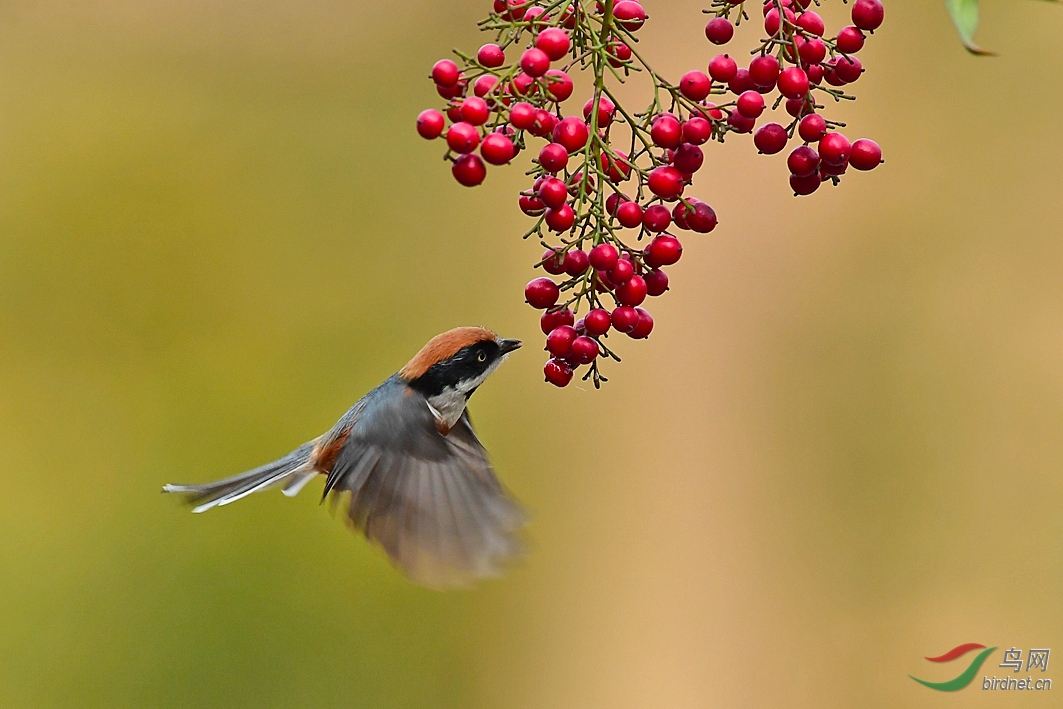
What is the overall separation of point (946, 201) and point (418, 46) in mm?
3290

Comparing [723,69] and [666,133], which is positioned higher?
[723,69]

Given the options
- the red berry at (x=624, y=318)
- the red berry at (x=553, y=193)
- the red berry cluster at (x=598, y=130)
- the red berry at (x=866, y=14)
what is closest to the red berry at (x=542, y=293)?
the red berry cluster at (x=598, y=130)

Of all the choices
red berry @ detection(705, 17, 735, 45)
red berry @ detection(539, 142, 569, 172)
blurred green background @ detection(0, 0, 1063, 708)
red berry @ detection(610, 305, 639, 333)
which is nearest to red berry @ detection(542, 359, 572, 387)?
red berry @ detection(610, 305, 639, 333)

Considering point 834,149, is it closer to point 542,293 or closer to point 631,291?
point 631,291

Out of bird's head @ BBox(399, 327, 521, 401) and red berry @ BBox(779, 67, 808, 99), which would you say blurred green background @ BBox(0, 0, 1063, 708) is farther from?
red berry @ BBox(779, 67, 808, 99)

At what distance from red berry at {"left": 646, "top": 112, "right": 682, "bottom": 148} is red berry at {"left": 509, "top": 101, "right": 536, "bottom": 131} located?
0.70ft

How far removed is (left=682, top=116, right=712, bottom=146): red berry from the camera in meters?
1.54

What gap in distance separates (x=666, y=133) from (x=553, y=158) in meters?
0.21

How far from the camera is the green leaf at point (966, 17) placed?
47.2 inches

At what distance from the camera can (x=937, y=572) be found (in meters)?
5.27

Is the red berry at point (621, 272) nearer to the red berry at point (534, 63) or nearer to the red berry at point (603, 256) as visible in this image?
the red berry at point (603, 256)

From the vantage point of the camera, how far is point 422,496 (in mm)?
2066

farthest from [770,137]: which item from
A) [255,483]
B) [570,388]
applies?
[570,388]

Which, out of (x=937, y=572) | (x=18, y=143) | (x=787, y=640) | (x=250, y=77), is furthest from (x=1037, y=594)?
(x=18, y=143)
